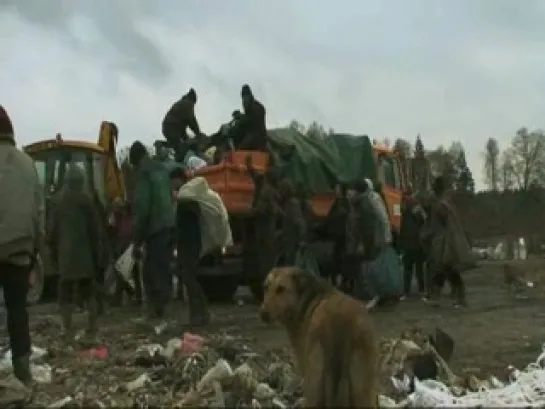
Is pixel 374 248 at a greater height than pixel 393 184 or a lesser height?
lesser

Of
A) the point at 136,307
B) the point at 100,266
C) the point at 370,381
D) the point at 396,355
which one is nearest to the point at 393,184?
the point at 136,307

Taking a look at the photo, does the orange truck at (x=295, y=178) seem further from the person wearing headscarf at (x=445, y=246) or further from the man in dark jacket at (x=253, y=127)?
the person wearing headscarf at (x=445, y=246)

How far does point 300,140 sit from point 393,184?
2650mm

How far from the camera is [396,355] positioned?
8195 millimetres

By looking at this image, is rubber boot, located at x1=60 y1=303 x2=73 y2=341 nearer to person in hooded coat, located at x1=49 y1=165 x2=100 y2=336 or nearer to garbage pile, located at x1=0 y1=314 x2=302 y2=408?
person in hooded coat, located at x1=49 y1=165 x2=100 y2=336

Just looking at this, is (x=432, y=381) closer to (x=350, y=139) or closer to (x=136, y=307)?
(x=136, y=307)

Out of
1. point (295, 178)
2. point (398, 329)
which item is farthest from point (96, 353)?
point (295, 178)

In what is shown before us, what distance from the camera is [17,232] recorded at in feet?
26.2

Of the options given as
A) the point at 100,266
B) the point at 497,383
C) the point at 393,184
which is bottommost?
the point at 497,383

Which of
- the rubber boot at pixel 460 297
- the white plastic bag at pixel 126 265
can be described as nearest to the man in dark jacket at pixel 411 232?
the rubber boot at pixel 460 297

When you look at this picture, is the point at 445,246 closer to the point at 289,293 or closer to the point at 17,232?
the point at 17,232

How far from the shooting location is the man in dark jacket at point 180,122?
57.7 feet

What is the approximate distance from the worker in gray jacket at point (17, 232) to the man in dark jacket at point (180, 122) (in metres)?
9.31

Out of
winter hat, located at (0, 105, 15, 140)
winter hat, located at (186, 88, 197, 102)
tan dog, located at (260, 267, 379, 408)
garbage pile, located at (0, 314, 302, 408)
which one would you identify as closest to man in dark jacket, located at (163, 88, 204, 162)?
winter hat, located at (186, 88, 197, 102)
